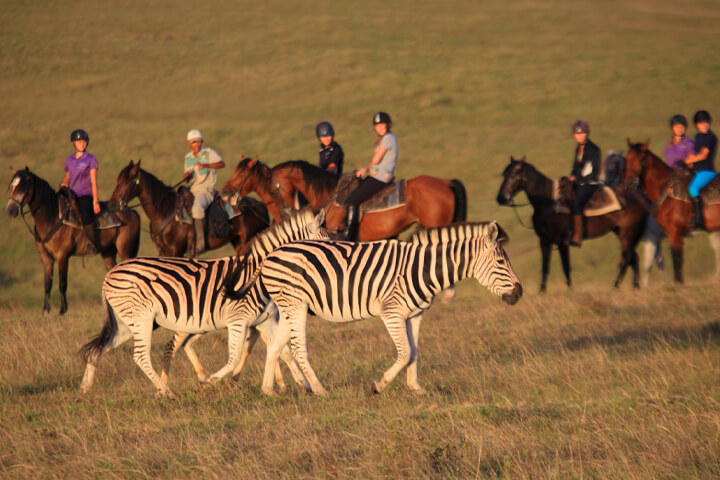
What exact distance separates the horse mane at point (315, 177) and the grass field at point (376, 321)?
307cm

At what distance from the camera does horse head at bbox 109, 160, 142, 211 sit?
1458 centimetres

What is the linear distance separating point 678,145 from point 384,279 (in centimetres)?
976

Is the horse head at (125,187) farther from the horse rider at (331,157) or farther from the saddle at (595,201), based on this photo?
the saddle at (595,201)

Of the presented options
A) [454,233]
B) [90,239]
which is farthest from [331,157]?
[454,233]

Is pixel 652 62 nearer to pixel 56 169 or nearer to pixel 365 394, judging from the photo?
pixel 56 169

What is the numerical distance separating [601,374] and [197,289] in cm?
457

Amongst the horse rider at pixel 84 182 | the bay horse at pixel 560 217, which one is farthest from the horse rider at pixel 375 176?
the horse rider at pixel 84 182

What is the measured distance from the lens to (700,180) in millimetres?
15328

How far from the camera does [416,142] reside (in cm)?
3353

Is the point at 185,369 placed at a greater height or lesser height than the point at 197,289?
lesser

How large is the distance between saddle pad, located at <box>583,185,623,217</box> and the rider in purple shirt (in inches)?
48.6

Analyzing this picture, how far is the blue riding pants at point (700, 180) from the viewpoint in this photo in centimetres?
1532

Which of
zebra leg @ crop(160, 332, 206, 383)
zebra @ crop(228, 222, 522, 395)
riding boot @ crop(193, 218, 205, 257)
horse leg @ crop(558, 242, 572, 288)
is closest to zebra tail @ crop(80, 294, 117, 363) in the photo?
zebra leg @ crop(160, 332, 206, 383)

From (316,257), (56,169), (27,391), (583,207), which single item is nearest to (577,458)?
(316,257)
